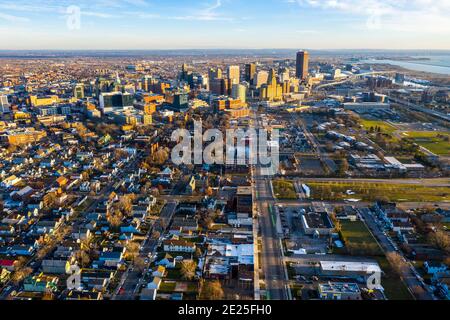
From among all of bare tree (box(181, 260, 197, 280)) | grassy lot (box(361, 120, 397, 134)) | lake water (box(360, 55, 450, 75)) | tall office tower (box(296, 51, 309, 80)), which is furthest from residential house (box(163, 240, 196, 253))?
lake water (box(360, 55, 450, 75))

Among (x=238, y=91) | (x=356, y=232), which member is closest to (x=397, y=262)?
(x=356, y=232)

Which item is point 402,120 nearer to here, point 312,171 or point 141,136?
point 312,171

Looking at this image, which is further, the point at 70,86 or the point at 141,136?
the point at 70,86

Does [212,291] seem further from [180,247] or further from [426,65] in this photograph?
[426,65]

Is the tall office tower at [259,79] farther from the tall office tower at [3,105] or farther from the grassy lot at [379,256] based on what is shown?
the grassy lot at [379,256]

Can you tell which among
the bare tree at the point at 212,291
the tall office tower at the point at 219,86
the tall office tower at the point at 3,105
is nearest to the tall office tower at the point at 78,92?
the tall office tower at the point at 3,105
